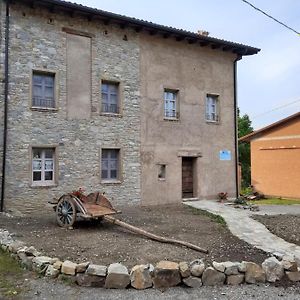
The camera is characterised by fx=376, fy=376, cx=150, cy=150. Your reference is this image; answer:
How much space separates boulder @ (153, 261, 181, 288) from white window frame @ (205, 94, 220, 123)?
38.9 feet

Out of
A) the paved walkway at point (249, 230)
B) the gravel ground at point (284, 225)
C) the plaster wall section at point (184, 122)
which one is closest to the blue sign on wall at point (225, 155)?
the plaster wall section at point (184, 122)

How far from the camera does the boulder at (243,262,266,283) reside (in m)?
6.35

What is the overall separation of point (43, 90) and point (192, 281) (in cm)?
956

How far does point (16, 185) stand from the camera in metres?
12.6

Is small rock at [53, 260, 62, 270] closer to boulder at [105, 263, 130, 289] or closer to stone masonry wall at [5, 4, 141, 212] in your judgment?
boulder at [105, 263, 130, 289]

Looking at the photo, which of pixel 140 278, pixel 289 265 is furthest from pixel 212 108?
pixel 140 278

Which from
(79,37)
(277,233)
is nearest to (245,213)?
(277,233)

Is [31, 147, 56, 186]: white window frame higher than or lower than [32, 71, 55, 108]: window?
lower

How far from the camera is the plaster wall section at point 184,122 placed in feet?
50.7

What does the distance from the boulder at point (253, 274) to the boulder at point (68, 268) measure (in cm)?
288

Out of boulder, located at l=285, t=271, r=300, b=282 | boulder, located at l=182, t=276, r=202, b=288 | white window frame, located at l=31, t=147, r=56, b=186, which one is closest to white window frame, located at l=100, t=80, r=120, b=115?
white window frame, located at l=31, t=147, r=56, b=186

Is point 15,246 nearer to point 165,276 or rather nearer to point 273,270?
point 165,276

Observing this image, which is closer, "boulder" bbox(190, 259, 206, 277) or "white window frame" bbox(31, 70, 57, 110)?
"boulder" bbox(190, 259, 206, 277)

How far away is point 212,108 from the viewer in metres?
17.6
